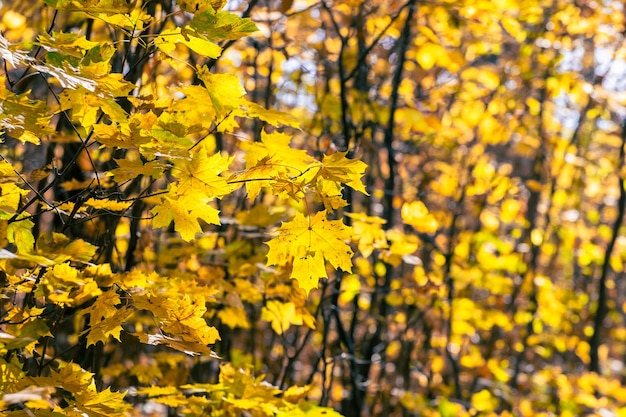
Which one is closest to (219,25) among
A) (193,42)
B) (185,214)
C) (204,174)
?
(193,42)

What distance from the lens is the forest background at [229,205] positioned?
56.5 inches

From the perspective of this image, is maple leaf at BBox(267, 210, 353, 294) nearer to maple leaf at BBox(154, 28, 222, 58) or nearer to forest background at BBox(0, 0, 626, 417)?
forest background at BBox(0, 0, 626, 417)

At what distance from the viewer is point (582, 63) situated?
623cm

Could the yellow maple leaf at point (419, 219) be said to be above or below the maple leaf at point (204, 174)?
below

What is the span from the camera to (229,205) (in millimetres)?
3859

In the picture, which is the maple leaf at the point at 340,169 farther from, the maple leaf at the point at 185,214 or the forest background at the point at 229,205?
→ the maple leaf at the point at 185,214

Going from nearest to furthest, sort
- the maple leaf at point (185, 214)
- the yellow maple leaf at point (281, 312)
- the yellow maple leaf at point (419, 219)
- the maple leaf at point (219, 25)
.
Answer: the maple leaf at point (219, 25)
the maple leaf at point (185, 214)
the yellow maple leaf at point (281, 312)
the yellow maple leaf at point (419, 219)

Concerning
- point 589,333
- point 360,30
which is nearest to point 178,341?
point 360,30

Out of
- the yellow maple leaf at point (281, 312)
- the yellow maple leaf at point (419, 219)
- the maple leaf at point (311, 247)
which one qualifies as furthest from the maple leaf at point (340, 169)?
the yellow maple leaf at point (419, 219)

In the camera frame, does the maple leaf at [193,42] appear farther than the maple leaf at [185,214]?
No

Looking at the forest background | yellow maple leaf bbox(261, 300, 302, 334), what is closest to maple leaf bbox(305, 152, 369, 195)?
the forest background

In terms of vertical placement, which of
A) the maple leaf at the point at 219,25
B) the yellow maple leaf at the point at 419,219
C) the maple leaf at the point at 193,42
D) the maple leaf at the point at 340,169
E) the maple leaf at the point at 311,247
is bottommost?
the yellow maple leaf at the point at 419,219

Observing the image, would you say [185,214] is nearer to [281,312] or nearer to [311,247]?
[311,247]

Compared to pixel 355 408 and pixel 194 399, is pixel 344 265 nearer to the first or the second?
pixel 194 399
